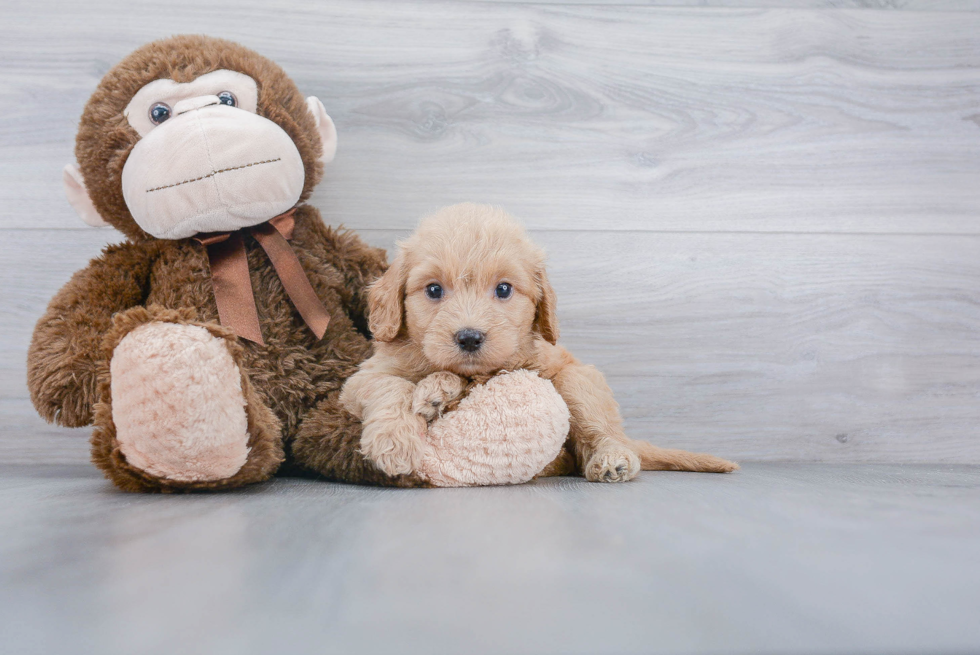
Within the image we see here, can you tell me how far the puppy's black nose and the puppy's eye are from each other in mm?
95

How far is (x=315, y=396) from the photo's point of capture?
1.13 m

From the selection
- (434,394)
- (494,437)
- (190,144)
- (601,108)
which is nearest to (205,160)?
(190,144)

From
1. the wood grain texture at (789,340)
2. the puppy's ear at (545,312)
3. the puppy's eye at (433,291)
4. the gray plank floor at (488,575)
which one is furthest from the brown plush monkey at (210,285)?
the wood grain texture at (789,340)

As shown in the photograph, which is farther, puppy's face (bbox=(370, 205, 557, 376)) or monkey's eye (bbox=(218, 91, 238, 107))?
monkey's eye (bbox=(218, 91, 238, 107))

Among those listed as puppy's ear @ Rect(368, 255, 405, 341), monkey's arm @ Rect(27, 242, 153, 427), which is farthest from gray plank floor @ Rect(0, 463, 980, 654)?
puppy's ear @ Rect(368, 255, 405, 341)

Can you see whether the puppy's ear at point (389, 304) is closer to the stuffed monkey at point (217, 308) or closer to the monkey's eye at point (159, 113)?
the stuffed monkey at point (217, 308)

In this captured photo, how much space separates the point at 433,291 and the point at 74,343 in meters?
0.57

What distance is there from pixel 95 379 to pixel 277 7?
0.93 meters

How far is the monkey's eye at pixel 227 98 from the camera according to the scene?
1104 mm

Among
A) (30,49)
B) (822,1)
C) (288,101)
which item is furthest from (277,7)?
(822,1)

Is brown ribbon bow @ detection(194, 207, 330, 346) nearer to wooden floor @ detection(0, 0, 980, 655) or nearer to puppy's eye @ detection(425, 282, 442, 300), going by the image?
puppy's eye @ detection(425, 282, 442, 300)

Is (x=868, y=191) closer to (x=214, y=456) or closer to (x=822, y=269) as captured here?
(x=822, y=269)

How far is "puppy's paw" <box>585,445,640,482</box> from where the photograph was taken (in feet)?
3.44

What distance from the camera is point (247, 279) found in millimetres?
1098
